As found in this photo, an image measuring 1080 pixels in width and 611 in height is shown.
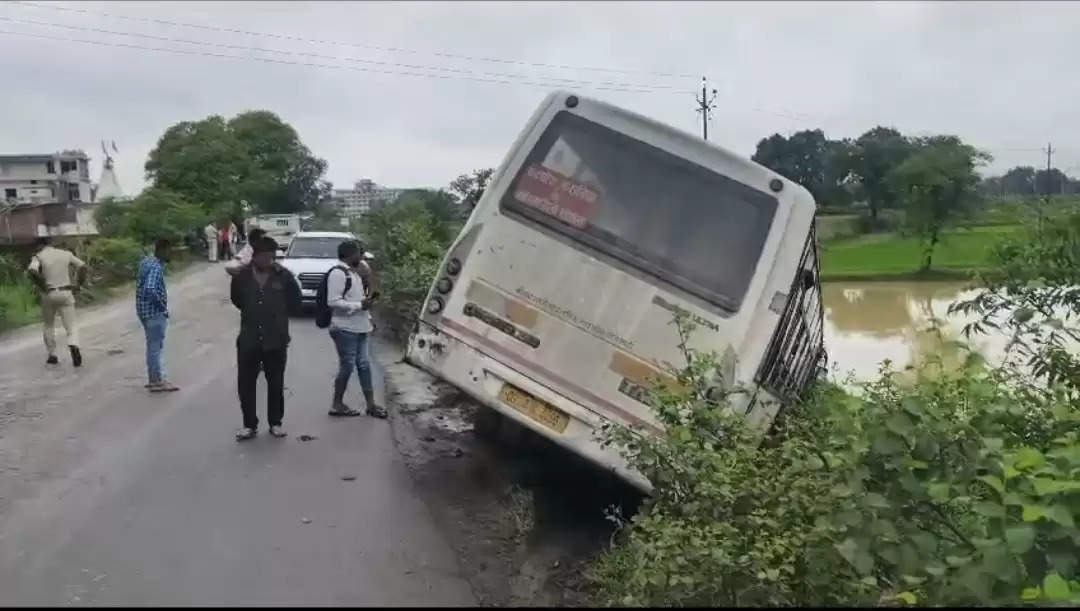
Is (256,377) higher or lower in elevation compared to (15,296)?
higher

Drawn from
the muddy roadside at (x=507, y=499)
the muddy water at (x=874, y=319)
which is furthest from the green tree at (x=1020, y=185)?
the muddy roadside at (x=507, y=499)

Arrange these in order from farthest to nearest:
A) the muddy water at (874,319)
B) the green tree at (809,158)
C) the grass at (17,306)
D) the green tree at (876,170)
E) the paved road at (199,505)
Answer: the green tree at (876,170) → the green tree at (809,158) → the muddy water at (874,319) → the grass at (17,306) → the paved road at (199,505)

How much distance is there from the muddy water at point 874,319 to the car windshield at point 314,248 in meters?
9.67

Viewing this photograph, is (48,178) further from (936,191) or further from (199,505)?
(199,505)

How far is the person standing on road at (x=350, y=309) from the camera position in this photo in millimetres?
9891

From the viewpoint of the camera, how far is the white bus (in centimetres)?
754

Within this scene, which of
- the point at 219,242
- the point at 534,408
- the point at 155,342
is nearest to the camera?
the point at 534,408

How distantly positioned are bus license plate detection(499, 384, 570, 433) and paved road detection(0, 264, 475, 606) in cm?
93

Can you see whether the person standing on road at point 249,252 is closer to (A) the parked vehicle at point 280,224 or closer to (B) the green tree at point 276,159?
(A) the parked vehicle at point 280,224

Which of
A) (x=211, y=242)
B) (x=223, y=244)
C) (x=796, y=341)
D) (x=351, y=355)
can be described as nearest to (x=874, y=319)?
(x=796, y=341)

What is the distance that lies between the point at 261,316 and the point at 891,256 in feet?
134

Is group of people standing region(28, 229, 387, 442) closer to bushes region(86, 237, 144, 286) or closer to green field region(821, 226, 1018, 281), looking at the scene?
bushes region(86, 237, 144, 286)

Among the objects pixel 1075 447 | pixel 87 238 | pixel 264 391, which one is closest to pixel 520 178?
pixel 1075 447

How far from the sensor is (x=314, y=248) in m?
22.5
